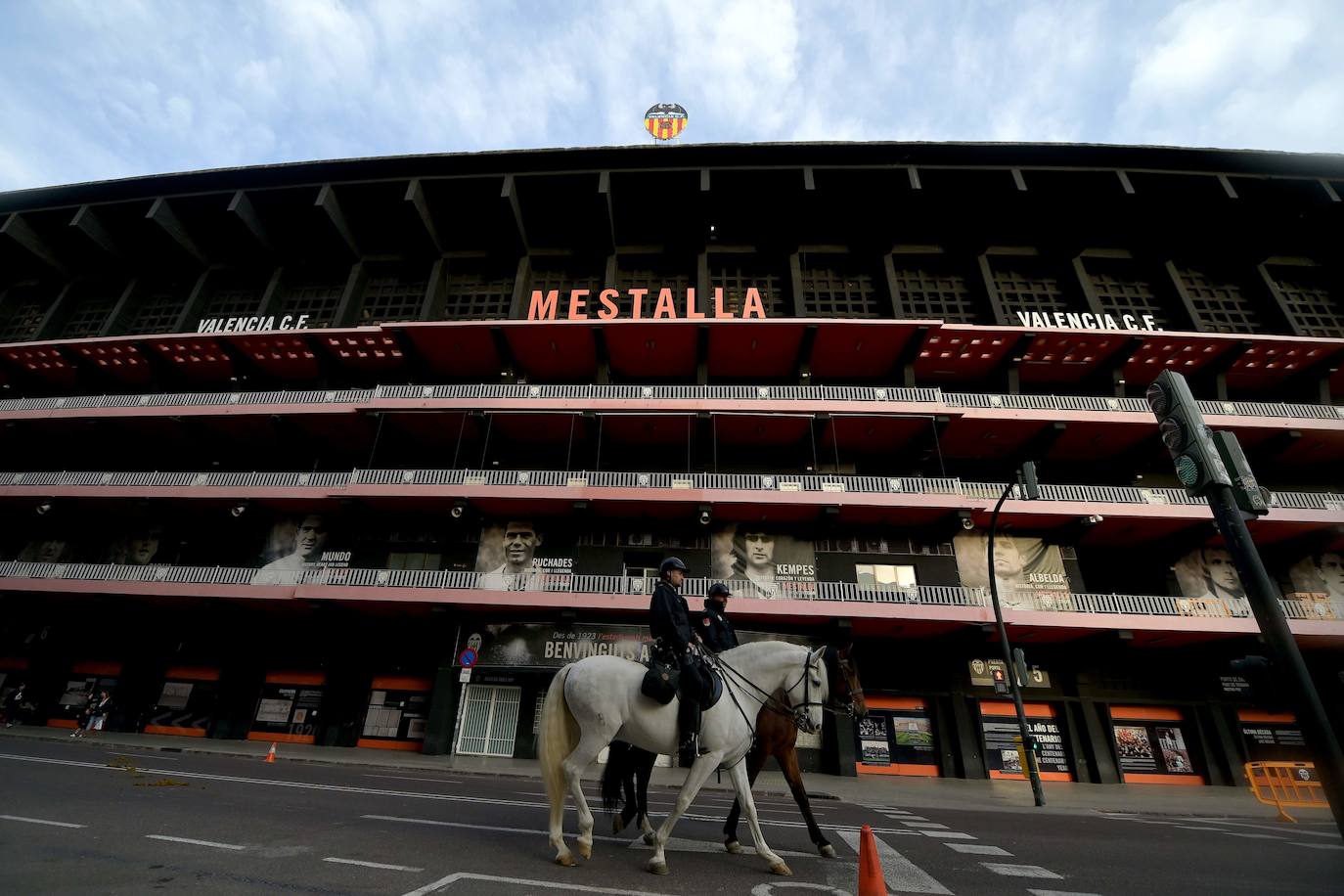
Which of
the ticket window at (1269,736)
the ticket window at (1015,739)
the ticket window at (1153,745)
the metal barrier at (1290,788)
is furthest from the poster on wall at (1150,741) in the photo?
the ticket window at (1269,736)

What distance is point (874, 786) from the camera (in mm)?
15805

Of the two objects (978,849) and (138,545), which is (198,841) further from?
(138,545)

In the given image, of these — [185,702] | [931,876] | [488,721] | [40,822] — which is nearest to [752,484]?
[488,721]

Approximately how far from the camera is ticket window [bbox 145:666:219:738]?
21172mm

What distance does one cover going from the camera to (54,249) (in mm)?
29750

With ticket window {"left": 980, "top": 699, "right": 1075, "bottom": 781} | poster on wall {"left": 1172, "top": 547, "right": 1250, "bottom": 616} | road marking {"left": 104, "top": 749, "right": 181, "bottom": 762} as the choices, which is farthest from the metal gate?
poster on wall {"left": 1172, "top": 547, "right": 1250, "bottom": 616}

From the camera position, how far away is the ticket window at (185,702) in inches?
834

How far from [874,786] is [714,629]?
12682mm

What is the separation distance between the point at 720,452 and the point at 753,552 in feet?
15.6

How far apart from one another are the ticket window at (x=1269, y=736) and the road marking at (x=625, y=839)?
24463 mm

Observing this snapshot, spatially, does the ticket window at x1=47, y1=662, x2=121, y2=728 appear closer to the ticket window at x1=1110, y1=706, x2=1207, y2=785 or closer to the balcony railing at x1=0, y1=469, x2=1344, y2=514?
the balcony railing at x1=0, y1=469, x2=1344, y2=514

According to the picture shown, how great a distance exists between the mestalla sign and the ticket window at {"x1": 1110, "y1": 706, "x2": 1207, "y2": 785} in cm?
2037

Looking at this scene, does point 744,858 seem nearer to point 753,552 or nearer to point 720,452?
point 753,552

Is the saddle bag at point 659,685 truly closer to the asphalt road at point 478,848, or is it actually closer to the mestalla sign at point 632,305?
the asphalt road at point 478,848
